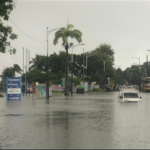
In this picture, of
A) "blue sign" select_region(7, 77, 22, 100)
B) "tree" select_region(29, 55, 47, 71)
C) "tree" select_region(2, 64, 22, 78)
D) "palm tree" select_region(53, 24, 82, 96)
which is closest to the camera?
"blue sign" select_region(7, 77, 22, 100)

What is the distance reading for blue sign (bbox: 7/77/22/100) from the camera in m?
41.5

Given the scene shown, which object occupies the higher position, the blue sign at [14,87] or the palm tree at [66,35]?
the palm tree at [66,35]

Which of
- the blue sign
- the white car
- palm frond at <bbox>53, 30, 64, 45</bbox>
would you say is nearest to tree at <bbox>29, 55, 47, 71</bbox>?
palm frond at <bbox>53, 30, 64, 45</bbox>

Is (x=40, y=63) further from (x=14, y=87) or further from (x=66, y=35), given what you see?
(x=14, y=87)

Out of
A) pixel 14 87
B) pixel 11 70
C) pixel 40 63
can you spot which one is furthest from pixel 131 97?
pixel 11 70

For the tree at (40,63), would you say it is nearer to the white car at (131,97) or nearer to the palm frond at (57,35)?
the palm frond at (57,35)

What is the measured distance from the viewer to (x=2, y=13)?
1391 centimetres

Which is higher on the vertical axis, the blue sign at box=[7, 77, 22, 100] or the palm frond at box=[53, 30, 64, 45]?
the palm frond at box=[53, 30, 64, 45]

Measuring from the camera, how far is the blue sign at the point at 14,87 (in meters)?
41.5

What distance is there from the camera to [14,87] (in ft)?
137

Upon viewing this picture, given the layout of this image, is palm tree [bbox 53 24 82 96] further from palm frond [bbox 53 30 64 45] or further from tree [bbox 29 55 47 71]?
tree [bbox 29 55 47 71]

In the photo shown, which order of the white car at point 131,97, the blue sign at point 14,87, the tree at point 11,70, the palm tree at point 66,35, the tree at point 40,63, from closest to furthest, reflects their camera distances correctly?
the white car at point 131,97 < the blue sign at point 14,87 < the palm tree at point 66,35 < the tree at point 40,63 < the tree at point 11,70

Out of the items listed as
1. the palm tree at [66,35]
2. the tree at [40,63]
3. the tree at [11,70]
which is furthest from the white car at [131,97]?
the tree at [11,70]

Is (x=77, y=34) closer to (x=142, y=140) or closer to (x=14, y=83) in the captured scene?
(x=14, y=83)
